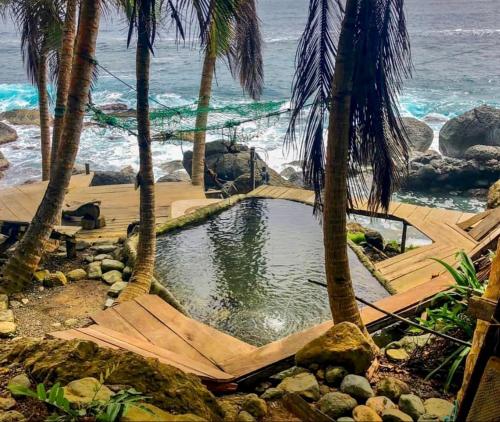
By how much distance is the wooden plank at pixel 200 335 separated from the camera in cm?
553

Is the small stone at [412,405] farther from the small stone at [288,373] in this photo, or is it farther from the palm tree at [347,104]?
the palm tree at [347,104]

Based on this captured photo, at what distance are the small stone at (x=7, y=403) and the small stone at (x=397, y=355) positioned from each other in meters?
3.20

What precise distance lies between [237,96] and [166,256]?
93.6 ft

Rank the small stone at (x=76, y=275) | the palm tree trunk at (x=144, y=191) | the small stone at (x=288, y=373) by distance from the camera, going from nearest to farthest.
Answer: the small stone at (x=288, y=373) → the palm tree trunk at (x=144, y=191) → the small stone at (x=76, y=275)

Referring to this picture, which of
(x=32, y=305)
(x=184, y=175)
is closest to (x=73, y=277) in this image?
(x=32, y=305)

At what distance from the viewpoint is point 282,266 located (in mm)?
9047

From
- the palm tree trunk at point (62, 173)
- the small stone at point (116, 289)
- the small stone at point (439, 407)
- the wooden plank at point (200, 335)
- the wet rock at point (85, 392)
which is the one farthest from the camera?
the small stone at point (116, 289)

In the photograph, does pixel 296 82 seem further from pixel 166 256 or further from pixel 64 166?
pixel 166 256

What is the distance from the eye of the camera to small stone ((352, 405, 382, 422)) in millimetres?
3617

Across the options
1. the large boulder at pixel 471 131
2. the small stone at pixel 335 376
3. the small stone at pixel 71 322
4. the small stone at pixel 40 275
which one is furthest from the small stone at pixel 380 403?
the large boulder at pixel 471 131

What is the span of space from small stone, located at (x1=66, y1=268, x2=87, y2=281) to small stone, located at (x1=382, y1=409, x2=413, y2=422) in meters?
6.13

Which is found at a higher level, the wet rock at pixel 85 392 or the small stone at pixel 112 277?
the wet rock at pixel 85 392

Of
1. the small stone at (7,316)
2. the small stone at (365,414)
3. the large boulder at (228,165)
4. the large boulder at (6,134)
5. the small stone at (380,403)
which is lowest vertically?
the large boulder at (6,134)

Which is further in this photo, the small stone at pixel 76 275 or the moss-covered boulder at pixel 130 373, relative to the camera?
the small stone at pixel 76 275
